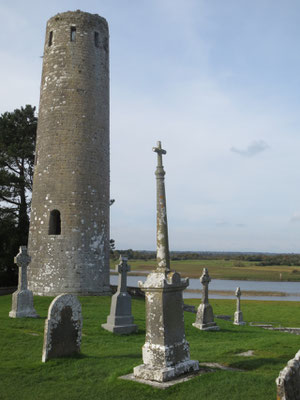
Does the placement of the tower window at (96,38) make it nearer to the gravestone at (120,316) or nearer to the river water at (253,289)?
the gravestone at (120,316)

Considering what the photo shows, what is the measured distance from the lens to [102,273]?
19.4 meters

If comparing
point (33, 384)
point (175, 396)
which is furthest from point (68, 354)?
point (175, 396)

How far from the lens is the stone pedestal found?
642 cm

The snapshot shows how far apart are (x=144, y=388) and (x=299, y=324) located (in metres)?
15.9

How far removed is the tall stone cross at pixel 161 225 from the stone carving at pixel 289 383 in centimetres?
312

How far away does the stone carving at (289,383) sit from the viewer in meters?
3.94

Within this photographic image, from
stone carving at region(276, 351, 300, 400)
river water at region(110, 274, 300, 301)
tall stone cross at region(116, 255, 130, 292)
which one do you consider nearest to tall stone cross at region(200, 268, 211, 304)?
tall stone cross at region(116, 255, 130, 292)

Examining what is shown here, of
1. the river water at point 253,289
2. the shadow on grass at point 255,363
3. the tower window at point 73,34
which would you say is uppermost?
the tower window at point 73,34

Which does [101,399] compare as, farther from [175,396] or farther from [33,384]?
[33,384]

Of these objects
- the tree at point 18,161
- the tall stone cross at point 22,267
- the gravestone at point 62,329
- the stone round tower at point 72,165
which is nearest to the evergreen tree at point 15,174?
the tree at point 18,161

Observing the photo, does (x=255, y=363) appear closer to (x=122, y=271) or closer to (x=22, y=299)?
(x=122, y=271)

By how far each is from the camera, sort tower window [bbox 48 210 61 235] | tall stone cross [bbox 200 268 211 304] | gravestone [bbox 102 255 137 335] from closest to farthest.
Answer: gravestone [bbox 102 255 137 335] < tall stone cross [bbox 200 268 211 304] < tower window [bbox 48 210 61 235]

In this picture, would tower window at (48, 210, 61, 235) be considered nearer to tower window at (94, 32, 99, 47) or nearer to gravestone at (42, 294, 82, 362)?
tower window at (94, 32, 99, 47)

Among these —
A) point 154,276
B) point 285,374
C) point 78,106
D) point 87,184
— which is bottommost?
point 285,374
